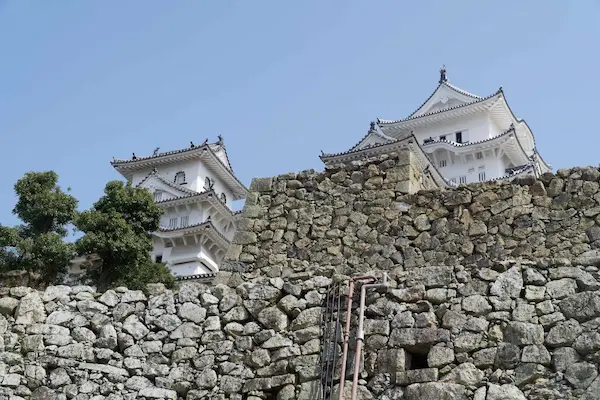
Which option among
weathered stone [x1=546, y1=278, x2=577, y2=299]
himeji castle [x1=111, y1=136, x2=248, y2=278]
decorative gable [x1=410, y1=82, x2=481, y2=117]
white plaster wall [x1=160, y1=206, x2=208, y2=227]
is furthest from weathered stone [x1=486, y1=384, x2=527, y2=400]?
decorative gable [x1=410, y1=82, x2=481, y2=117]

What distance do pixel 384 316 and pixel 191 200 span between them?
110ft

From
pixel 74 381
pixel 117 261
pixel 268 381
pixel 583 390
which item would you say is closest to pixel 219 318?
pixel 268 381

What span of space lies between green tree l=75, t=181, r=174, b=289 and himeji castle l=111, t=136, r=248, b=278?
1153 cm

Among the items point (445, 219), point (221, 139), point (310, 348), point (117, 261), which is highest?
point (221, 139)

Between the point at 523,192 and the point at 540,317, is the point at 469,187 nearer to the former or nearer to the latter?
the point at 523,192

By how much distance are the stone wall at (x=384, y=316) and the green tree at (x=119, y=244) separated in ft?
38.1

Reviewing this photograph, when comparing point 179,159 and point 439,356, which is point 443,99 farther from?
point 439,356

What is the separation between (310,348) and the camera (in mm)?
6852

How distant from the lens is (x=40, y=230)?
20.4 m

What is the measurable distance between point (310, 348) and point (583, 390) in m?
2.33

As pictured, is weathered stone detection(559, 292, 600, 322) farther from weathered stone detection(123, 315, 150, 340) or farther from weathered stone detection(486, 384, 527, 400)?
weathered stone detection(123, 315, 150, 340)

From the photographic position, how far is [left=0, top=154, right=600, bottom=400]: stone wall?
6.18m

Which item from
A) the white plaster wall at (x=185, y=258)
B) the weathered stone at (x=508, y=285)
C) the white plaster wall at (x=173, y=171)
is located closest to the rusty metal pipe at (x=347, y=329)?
the weathered stone at (x=508, y=285)

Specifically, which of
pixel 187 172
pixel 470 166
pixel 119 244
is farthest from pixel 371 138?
pixel 119 244
